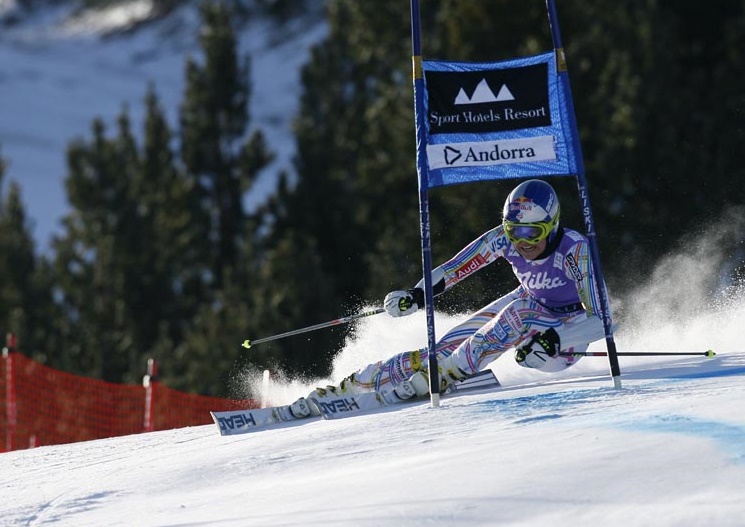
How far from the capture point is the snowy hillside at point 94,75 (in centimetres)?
10638

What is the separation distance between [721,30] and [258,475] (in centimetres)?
2084

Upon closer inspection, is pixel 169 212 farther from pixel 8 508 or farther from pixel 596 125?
pixel 8 508

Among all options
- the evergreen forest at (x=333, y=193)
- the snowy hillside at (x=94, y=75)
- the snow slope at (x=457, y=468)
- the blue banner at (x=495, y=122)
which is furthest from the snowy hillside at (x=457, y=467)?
the snowy hillside at (x=94, y=75)

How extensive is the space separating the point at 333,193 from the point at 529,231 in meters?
22.3

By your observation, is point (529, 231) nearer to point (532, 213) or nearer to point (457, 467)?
point (532, 213)

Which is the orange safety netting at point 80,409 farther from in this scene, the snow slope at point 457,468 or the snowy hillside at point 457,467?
the snow slope at point 457,468

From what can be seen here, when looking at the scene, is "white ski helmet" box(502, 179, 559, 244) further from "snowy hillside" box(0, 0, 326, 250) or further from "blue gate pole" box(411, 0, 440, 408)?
"snowy hillside" box(0, 0, 326, 250)

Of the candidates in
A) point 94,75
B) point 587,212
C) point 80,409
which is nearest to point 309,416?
point 587,212

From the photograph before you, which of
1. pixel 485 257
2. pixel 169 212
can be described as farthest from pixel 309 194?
pixel 485 257

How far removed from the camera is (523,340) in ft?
25.7

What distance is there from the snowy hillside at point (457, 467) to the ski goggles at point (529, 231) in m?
0.95

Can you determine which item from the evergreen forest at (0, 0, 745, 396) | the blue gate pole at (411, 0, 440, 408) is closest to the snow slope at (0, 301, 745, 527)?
the blue gate pole at (411, 0, 440, 408)

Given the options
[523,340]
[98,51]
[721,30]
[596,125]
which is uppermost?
[98,51]

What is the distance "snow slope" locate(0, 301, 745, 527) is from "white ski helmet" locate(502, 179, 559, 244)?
98cm
